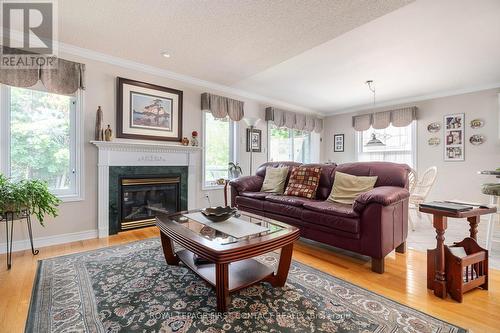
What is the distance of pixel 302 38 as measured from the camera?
8.74 feet

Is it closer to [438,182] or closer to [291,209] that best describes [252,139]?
[291,209]

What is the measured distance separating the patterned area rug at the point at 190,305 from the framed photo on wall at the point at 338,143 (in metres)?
4.84

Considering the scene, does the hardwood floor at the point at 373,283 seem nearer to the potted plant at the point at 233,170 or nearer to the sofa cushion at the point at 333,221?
the sofa cushion at the point at 333,221

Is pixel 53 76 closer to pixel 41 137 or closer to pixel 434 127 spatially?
pixel 41 137

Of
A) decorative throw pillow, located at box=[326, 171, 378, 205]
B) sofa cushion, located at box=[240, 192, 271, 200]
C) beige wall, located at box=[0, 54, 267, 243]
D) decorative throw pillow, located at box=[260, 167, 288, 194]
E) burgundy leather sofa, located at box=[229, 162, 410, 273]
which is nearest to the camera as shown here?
burgundy leather sofa, located at box=[229, 162, 410, 273]

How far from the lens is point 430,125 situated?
490 cm

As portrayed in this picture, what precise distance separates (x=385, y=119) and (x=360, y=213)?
4.11m

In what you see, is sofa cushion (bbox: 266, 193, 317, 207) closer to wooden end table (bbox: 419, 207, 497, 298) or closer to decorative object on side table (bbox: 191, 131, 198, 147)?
wooden end table (bbox: 419, 207, 497, 298)

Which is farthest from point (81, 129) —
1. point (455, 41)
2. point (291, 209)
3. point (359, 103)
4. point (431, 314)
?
point (359, 103)

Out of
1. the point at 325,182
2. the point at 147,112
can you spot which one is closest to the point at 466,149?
the point at 325,182

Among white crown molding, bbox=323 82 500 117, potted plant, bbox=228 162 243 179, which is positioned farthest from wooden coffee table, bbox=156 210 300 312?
white crown molding, bbox=323 82 500 117

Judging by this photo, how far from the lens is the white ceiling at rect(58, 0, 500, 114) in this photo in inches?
85.8

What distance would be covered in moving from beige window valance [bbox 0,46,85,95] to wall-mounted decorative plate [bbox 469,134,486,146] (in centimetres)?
635

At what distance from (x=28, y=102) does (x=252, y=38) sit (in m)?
2.67
